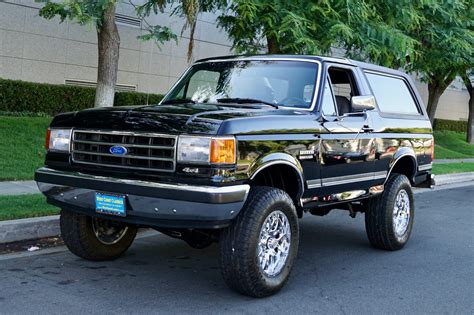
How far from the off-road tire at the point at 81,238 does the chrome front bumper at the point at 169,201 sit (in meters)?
0.68

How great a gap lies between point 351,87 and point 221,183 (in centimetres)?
279

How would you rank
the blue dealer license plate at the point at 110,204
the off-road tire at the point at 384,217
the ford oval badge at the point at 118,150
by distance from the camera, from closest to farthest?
the blue dealer license plate at the point at 110,204
the ford oval badge at the point at 118,150
the off-road tire at the point at 384,217

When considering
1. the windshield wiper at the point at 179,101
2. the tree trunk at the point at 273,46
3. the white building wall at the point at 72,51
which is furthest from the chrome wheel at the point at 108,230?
the white building wall at the point at 72,51

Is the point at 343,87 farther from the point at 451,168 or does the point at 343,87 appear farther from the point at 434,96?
the point at 434,96

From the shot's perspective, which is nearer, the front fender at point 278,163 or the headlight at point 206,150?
the headlight at point 206,150

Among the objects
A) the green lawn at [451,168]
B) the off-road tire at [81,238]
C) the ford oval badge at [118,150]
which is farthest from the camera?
the green lawn at [451,168]

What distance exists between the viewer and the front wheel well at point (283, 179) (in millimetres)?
5305

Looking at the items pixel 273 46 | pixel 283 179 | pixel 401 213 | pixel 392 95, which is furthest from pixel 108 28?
pixel 283 179

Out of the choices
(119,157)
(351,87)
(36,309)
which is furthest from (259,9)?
(36,309)

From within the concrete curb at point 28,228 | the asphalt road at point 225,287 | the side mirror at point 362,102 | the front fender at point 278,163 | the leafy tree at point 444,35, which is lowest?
the asphalt road at point 225,287

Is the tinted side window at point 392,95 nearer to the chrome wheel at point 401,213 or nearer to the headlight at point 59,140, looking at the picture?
the chrome wheel at point 401,213

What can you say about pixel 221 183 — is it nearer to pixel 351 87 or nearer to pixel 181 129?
pixel 181 129

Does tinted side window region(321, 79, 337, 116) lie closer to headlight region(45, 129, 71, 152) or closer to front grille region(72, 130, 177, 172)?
front grille region(72, 130, 177, 172)

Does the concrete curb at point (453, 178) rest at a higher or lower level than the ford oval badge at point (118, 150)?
lower
